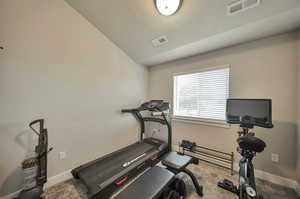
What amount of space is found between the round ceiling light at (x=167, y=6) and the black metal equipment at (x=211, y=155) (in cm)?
248

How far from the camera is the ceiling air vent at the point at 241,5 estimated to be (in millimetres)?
1426

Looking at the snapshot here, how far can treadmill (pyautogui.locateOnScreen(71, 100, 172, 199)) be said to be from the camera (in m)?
1.48

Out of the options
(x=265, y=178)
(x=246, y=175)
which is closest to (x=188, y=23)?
(x=246, y=175)

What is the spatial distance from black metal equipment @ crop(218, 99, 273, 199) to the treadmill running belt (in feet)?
4.76

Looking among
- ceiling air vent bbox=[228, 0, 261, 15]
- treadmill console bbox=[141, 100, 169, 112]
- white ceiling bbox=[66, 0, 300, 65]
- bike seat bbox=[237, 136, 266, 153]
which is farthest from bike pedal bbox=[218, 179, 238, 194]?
ceiling air vent bbox=[228, 0, 261, 15]

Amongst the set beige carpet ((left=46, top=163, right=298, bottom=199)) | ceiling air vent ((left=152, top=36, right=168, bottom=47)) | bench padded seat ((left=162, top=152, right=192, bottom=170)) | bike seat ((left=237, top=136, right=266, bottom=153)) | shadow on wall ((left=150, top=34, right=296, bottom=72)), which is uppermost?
ceiling air vent ((left=152, top=36, right=168, bottom=47))

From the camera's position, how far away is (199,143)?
101 inches

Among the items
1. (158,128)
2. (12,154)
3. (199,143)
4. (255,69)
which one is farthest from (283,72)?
(12,154)

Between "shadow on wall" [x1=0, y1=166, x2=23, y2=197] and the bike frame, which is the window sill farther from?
"shadow on wall" [x1=0, y1=166, x2=23, y2=197]

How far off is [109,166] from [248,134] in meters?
2.14

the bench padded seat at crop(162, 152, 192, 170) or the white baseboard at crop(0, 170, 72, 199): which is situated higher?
the bench padded seat at crop(162, 152, 192, 170)

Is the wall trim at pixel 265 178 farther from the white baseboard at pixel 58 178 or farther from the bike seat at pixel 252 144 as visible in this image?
the bike seat at pixel 252 144

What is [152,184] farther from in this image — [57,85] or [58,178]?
[57,85]

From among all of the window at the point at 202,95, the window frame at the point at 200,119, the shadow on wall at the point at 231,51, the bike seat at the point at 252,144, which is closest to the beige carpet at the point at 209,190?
the bike seat at the point at 252,144
